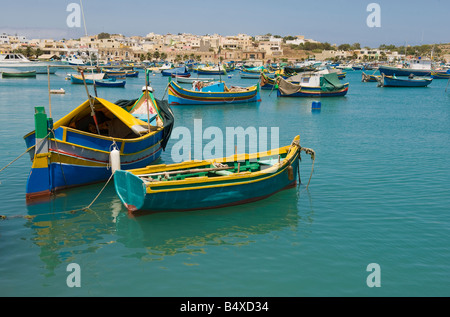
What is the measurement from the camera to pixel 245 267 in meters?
10.3

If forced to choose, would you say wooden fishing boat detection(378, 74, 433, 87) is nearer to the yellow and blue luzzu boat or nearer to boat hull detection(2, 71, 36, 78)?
boat hull detection(2, 71, 36, 78)

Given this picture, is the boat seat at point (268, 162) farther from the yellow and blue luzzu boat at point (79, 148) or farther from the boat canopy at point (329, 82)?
the boat canopy at point (329, 82)

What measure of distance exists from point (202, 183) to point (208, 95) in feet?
111

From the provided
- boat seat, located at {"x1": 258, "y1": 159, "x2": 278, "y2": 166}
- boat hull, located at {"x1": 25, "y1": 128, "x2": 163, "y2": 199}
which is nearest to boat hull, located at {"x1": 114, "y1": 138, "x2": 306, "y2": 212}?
boat seat, located at {"x1": 258, "y1": 159, "x2": 278, "y2": 166}

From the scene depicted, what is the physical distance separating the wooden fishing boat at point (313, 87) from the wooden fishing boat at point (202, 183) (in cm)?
3948

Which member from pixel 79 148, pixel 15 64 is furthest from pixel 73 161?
pixel 15 64

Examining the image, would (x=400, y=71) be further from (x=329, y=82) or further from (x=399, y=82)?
(x=329, y=82)

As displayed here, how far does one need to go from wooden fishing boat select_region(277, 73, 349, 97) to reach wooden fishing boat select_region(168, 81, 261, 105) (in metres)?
6.26

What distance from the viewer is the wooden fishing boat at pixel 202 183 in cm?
1257

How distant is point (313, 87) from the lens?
55250 mm

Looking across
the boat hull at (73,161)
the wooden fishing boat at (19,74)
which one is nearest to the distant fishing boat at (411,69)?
the wooden fishing boat at (19,74)

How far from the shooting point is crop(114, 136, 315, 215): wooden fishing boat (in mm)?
12570

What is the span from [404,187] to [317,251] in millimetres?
7399

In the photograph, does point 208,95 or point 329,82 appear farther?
point 329,82
